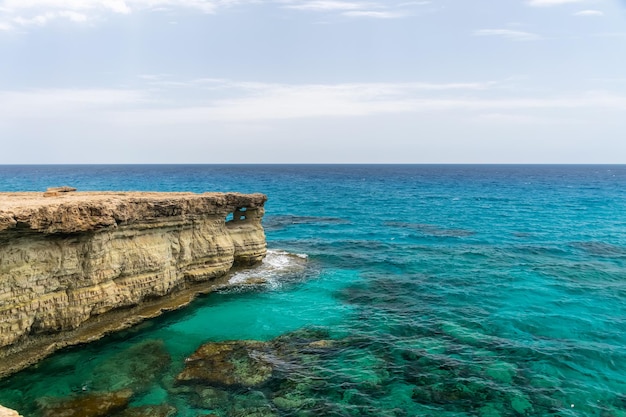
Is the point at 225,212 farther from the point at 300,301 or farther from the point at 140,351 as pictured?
the point at 140,351

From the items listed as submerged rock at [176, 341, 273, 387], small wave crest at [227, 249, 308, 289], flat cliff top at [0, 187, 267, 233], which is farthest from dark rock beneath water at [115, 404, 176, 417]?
small wave crest at [227, 249, 308, 289]

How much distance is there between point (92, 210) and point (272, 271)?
1415cm

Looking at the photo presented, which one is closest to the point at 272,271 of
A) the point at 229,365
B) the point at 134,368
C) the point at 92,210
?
the point at 229,365

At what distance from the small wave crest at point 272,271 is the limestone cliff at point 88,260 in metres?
2.47

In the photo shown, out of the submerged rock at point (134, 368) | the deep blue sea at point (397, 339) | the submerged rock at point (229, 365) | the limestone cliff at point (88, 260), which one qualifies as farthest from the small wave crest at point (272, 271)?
the submerged rock at point (134, 368)

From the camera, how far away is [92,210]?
17.5 metres

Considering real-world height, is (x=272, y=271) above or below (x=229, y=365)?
above

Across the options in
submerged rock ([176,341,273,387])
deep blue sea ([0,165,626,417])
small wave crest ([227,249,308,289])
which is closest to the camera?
deep blue sea ([0,165,626,417])

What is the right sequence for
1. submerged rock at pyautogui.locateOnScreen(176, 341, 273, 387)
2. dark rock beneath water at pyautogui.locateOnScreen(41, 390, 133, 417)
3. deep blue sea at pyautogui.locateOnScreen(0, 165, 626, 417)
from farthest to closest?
submerged rock at pyautogui.locateOnScreen(176, 341, 273, 387) < deep blue sea at pyautogui.locateOnScreen(0, 165, 626, 417) < dark rock beneath water at pyautogui.locateOnScreen(41, 390, 133, 417)

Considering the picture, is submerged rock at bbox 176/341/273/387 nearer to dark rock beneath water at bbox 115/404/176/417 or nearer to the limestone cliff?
dark rock beneath water at bbox 115/404/176/417

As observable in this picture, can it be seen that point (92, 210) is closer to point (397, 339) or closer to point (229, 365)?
point (229, 365)

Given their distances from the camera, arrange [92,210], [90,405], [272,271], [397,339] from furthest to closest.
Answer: [272,271] → [397,339] → [92,210] → [90,405]

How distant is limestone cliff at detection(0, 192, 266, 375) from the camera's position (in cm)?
1576

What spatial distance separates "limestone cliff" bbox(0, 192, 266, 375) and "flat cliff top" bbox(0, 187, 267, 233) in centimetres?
4
